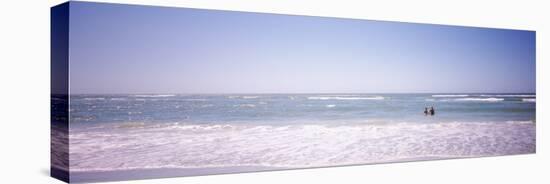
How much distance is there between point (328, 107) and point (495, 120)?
2793 mm

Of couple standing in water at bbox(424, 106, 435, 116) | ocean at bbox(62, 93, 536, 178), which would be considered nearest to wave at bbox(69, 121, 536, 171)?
ocean at bbox(62, 93, 536, 178)

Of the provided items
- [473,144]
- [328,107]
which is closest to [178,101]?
[328,107]

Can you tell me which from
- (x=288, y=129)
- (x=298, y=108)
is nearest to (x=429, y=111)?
(x=298, y=108)

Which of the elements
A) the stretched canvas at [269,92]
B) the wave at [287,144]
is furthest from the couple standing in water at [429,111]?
the wave at [287,144]

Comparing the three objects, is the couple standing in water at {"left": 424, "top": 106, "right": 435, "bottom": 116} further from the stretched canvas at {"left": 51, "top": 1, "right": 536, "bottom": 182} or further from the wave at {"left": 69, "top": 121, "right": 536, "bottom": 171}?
the wave at {"left": 69, "top": 121, "right": 536, "bottom": 171}

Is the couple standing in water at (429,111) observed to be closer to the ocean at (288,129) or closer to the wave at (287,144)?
the ocean at (288,129)

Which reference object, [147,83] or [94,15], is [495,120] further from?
[94,15]

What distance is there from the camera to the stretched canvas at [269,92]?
8336mm

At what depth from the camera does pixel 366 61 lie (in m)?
10.2

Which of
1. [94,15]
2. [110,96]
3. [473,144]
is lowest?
[473,144]

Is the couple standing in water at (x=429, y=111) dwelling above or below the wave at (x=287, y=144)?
above

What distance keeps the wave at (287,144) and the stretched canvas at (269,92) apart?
Answer: 0.6 inches

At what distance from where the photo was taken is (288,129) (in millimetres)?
9539

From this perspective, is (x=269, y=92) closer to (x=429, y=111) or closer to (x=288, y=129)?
(x=288, y=129)
